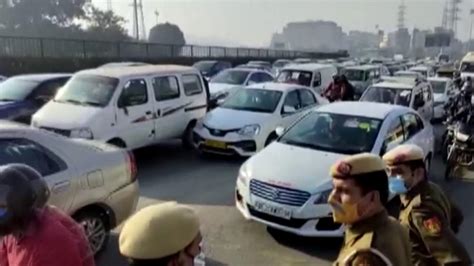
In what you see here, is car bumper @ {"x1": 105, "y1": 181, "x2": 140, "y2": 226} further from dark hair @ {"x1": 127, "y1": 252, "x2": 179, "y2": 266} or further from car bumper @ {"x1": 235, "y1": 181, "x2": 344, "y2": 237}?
dark hair @ {"x1": 127, "y1": 252, "x2": 179, "y2": 266}

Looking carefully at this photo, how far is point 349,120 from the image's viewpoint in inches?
273

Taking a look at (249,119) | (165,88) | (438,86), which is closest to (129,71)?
(165,88)

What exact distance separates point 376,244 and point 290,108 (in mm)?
8594

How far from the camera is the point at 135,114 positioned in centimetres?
892

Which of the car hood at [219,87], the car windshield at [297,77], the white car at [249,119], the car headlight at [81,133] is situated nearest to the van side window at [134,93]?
the car headlight at [81,133]

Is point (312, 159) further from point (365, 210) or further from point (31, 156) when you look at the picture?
point (365, 210)

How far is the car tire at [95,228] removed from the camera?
4.84 meters

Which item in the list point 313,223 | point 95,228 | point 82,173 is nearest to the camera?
point 82,173

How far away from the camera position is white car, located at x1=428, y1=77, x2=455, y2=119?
51.0 ft

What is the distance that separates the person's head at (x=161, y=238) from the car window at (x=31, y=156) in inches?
122

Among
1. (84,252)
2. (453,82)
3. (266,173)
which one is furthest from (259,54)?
(84,252)

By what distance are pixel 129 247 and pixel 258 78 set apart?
15.8m

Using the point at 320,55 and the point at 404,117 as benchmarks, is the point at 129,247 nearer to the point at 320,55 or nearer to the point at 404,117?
the point at 404,117

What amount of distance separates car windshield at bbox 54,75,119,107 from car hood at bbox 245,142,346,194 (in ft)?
11.4
